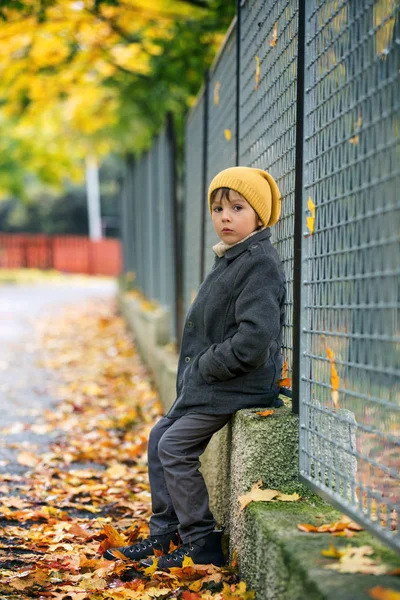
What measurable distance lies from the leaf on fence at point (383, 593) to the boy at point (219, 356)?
121 cm

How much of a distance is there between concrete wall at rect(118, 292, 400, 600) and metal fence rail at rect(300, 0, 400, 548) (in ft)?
0.34

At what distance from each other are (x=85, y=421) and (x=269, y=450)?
13.2ft

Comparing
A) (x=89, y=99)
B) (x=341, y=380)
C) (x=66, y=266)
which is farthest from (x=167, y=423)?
(x=66, y=266)

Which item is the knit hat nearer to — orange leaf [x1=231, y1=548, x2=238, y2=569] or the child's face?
the child's face

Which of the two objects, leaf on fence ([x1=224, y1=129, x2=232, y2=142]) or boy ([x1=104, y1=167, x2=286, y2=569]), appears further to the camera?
leaf on fence ([x1=224, y1=129, x2=232, y2=142])

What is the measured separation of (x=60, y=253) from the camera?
41.5m

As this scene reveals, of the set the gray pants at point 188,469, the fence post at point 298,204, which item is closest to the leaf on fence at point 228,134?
the fence post at point 298,204

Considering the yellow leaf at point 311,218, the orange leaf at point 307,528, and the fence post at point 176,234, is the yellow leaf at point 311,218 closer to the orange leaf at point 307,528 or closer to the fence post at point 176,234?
the orange leaf at point 307,528

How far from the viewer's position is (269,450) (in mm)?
3148

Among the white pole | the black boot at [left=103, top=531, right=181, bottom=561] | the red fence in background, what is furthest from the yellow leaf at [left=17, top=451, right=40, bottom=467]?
the white pole

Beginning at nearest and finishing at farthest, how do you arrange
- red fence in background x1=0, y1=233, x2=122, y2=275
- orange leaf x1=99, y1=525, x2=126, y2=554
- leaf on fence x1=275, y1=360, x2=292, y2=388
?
leaf on fence x1=275, y1=360, x2=292, y2=388 → orange leaf x1=99, y1=525, x2=126, y2=554 → red fence in background x1=0, y1=233, x2=122, y2=275

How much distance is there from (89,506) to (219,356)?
181 cm

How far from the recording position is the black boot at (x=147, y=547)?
3.57m

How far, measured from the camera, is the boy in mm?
3264
